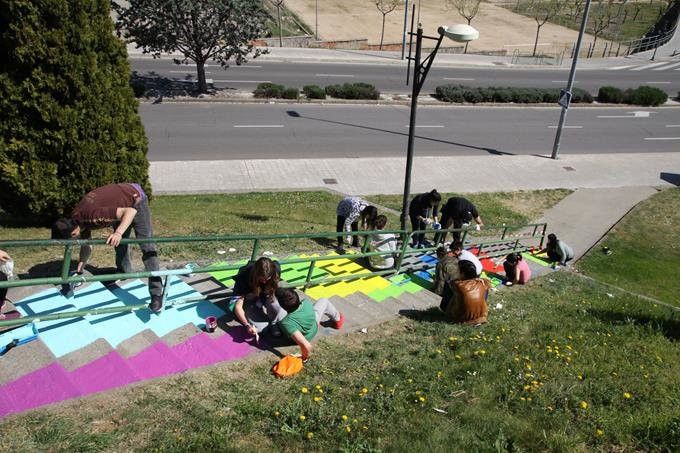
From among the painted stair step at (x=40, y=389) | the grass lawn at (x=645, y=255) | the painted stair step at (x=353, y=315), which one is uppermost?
the painted stair step at (x=40, y=389)

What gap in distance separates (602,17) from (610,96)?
3226 cm

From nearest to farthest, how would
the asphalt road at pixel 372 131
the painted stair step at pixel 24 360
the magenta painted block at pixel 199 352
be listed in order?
the painted stair step at pixel 24 360 < the magenta painted block at pixel 199 352 < the asphalt road at pixel 372 131

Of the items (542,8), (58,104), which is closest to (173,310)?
(58,104)

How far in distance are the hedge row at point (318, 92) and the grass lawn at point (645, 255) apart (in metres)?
12.4

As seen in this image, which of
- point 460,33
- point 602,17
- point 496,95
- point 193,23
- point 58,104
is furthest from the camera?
point 602,17

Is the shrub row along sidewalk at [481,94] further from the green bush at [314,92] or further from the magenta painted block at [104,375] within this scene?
the magenta painted block at [104,375]

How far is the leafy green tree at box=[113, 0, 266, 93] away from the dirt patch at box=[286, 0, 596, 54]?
20.6m

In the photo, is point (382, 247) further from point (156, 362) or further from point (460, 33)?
point (156, 362)


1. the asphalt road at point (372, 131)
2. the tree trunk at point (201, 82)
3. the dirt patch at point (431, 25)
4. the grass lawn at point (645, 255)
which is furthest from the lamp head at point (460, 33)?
→ the dirt patch at point (431, 25)

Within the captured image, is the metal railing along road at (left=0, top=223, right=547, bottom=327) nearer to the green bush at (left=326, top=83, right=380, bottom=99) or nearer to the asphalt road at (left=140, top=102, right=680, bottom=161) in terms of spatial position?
the asphalt road at (left=140, top=102, right=680, bottom=161)

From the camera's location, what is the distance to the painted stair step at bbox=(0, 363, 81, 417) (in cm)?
441

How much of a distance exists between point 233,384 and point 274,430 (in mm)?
798

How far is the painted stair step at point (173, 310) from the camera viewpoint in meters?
5.77

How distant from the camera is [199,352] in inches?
213
